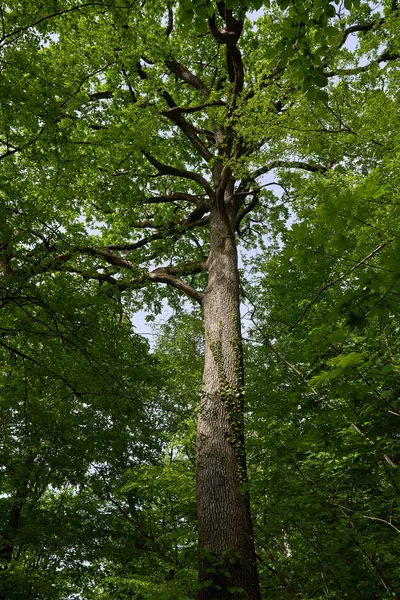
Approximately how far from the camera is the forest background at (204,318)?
269 centimetres

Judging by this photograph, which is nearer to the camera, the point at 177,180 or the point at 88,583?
the point at 88,583

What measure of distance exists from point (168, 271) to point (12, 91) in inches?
154

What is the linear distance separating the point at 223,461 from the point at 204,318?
2112 millimetres

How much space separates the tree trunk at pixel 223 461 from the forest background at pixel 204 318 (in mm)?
24

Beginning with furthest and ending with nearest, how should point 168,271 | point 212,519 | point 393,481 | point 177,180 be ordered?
1. point 177,180
2. point 168,271
3. point 212,519
4. point 393,481

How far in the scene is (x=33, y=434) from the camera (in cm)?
569

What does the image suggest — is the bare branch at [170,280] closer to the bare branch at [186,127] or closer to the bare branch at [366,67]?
the bare branch at [186,127]

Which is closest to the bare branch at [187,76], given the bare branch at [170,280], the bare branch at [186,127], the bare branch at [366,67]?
the bare branch at [186,127]

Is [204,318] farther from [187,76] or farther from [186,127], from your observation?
[187,76]

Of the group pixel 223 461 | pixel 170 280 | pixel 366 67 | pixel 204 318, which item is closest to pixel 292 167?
pixel 366 67

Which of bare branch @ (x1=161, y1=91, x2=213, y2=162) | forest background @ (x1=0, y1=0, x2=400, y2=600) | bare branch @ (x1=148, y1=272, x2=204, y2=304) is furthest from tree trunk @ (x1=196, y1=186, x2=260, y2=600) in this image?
bare branch @ (x1=161, y1=91, x2=213, y2=162)

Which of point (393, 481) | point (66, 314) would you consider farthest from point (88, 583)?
point (393, 481)

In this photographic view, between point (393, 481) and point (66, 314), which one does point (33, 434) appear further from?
point (393, 481)

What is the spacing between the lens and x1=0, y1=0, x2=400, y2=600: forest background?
8.82ft
